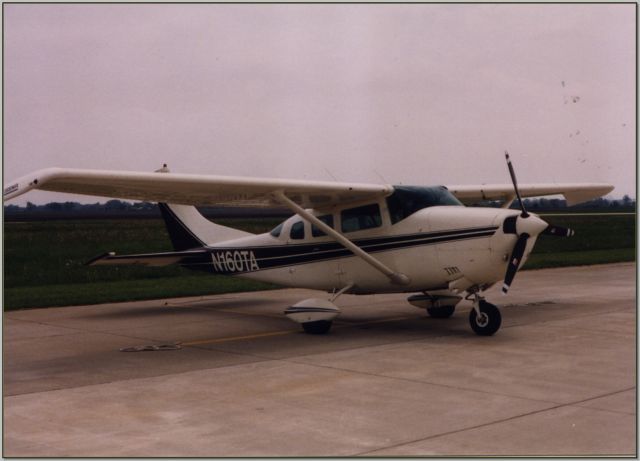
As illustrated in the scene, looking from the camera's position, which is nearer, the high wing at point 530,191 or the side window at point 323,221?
the side window at point 323,221

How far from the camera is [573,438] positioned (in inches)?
230

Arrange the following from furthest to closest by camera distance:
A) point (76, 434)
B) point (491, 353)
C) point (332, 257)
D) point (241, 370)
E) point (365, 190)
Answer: point (332, 257), point (365, 190), point (491, 353), point (241, 370), point (76, 434)

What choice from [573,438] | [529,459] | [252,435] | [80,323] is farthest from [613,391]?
[80,323]

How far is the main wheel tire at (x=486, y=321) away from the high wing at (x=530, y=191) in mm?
3762

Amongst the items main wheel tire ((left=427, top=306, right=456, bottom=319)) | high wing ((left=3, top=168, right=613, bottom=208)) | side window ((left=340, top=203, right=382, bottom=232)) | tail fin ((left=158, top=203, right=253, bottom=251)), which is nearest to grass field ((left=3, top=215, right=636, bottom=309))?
tail fin ((left=158, top=203, right=253, bottom=251))

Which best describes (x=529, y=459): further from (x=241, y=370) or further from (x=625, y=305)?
(x=625, y=305)

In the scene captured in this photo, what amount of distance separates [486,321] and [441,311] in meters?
2.24

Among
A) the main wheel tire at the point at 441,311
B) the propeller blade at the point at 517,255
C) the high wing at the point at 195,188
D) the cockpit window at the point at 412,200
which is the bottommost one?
the main wheel tire at the point at 441,311

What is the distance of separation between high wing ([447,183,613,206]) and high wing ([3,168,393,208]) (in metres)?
3.15

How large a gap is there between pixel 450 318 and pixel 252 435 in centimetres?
769

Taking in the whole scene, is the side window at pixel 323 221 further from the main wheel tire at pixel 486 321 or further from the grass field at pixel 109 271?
the grass field at pixel 109 271

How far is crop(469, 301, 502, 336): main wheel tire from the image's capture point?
11039 millimetres

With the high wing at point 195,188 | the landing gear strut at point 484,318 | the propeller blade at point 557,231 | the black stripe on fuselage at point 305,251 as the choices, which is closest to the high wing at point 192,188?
the high wing at point 195,188

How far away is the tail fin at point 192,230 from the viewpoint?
15.4 m
